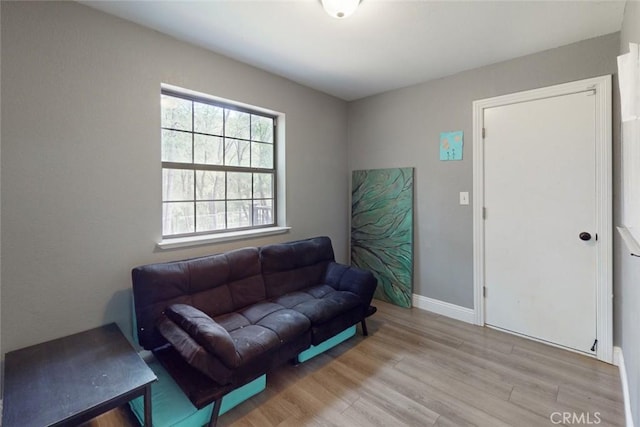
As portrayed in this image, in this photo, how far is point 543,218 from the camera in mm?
2463

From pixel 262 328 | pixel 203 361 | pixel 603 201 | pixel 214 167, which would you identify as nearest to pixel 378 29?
pixel 214 167

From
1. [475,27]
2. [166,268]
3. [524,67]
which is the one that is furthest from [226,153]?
[524,67]

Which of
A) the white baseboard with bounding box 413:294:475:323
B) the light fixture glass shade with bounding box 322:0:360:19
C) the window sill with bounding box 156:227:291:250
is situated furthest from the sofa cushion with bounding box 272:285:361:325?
the light fixture glass shade with bounding box 322:0:360:19

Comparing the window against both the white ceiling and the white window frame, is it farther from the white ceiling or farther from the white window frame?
the white ceiling

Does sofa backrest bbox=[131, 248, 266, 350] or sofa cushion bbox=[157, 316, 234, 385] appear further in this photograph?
sofa backrest bbox=[131, 248, 266, 350]

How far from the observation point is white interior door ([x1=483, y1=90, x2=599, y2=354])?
2.28 m

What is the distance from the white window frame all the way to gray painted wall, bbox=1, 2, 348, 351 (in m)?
0.07

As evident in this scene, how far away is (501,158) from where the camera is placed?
2660mm

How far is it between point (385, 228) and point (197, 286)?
2.18m

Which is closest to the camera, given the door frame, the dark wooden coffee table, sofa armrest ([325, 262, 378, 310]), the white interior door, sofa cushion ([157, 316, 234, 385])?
the dark wooden coffee table

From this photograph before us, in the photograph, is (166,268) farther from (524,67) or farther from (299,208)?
(524,67)

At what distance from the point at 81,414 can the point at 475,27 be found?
3131mm

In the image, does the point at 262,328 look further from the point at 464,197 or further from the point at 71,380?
the point at 464,197

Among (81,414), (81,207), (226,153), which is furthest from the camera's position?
(226,153)
